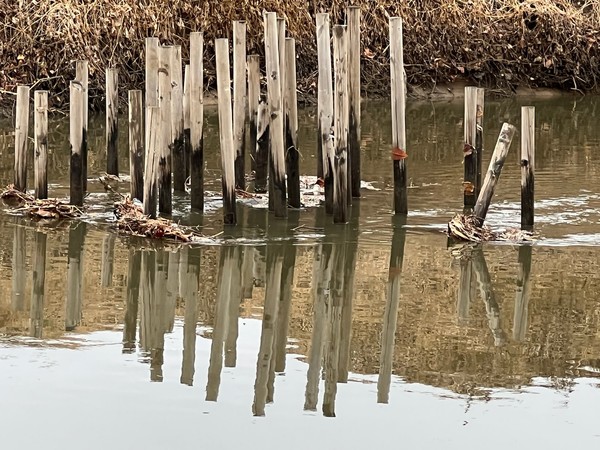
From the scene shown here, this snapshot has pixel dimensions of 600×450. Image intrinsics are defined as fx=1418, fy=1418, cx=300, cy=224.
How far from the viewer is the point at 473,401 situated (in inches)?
348

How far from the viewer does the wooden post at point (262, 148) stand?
48.2ft

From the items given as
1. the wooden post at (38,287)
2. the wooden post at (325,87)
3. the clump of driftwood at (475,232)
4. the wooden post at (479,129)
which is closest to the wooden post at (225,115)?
the wooden post at (325,87)

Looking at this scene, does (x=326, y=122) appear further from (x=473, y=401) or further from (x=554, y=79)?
(x=554, y=79)

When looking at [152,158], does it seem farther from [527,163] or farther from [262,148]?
[527,163]

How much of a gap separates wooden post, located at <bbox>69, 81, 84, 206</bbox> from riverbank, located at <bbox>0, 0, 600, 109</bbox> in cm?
694

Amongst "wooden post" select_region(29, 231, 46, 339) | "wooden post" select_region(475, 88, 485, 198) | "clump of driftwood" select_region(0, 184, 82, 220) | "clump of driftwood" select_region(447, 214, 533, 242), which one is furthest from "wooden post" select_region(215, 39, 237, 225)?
"wooden post" select_region(475, 88, 485, 198)

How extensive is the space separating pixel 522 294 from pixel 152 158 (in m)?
3.49

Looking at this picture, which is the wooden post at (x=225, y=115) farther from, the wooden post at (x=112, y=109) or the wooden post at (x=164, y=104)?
the wooden post at (x=112, y=109)

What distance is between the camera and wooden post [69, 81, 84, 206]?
13.6 m

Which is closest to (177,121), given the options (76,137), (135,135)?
(135,135)

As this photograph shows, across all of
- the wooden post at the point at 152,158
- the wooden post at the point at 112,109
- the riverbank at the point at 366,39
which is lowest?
the wooden post at the point at 152,158

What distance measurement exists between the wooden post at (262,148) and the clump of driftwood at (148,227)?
6.52 feet

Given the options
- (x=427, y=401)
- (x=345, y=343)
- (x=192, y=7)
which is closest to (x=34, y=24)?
(x=192, y=7)

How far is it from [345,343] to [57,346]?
2031 millimetres
